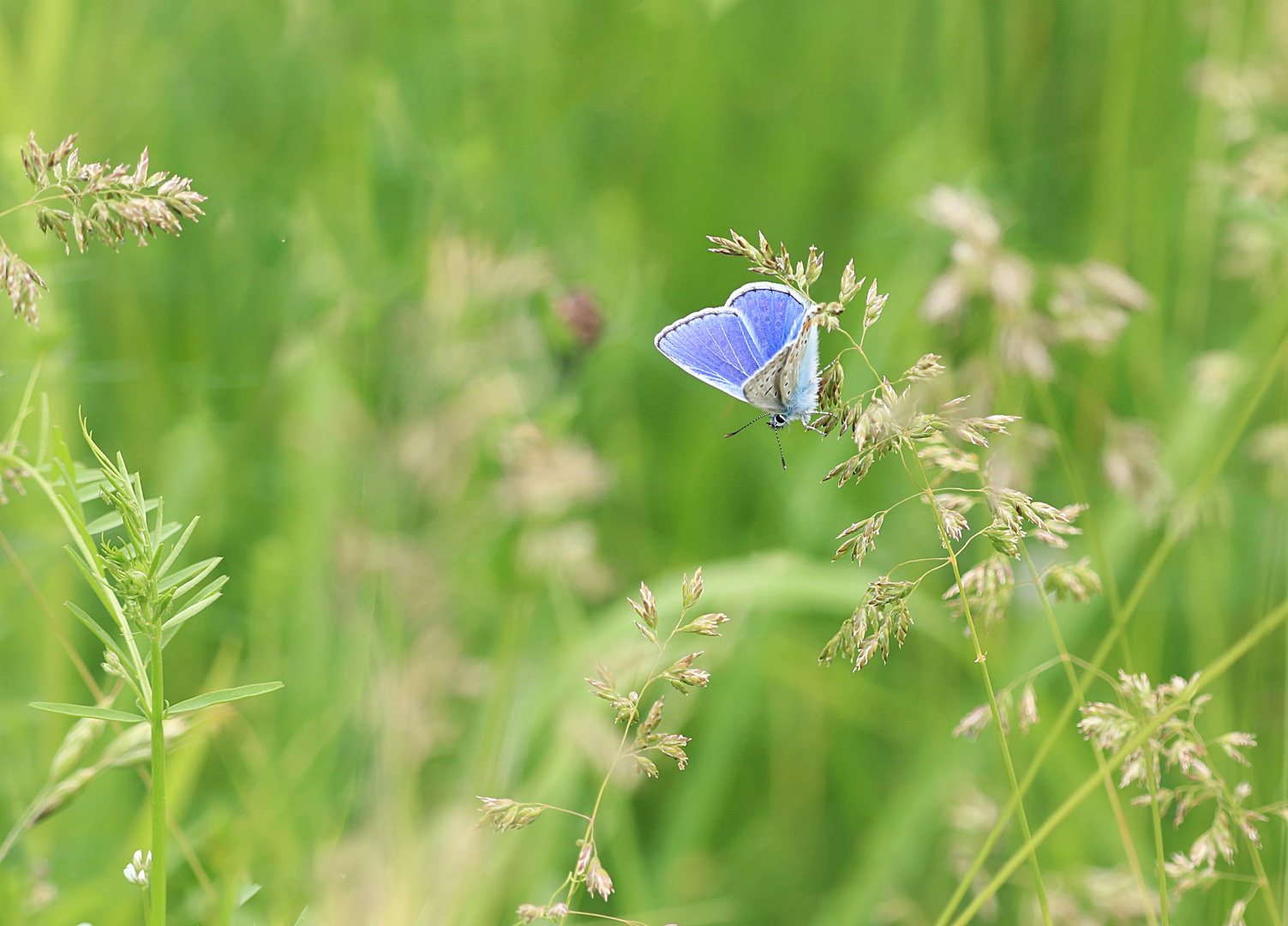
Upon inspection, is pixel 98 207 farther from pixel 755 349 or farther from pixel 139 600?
pixel 755 349

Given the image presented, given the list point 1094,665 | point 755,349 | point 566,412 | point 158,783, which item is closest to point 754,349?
point 755,349

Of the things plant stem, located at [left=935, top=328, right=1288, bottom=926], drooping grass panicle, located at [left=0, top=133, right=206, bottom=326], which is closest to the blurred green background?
plant stem, located at [left=935, top=328, right=1288, bottom=926]

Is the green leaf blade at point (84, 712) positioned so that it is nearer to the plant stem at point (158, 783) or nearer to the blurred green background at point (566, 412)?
the plant stem at point (158, 783)

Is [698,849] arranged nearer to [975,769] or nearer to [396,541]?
[975,769]

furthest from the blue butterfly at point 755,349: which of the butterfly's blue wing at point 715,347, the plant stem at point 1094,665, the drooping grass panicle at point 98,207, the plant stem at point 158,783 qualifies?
the plant stem at point 158,783

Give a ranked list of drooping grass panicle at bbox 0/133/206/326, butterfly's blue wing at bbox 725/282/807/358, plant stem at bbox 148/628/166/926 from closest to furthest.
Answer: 1. plant stem at bbox 148/628/166/926
2. drooping grass panicle at bbox 0/133/206/326
3. butterfly's blue wing at bbox 725/282/807/358

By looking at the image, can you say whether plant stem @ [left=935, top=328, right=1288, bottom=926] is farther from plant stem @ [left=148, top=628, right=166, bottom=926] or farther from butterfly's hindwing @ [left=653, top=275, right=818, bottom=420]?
plant stem @ [left=148, top=628, right=166, bottom=926]
